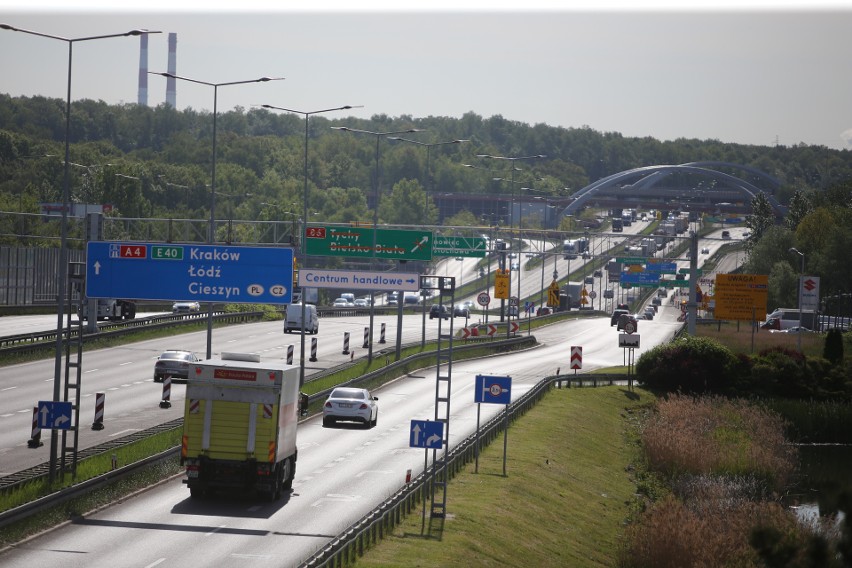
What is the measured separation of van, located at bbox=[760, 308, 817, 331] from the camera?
121 metres

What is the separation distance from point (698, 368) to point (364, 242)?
26529 mm

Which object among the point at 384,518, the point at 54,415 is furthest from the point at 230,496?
the point at 384,518

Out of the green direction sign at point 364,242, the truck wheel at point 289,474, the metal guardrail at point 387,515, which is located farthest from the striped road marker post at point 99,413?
the green direction sign at point 364,242

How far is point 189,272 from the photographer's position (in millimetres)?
44281

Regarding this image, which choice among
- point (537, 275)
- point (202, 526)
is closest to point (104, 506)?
point (202, 526)

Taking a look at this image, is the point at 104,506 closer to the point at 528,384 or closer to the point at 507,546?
the point at 507,546

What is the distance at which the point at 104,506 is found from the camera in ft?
113

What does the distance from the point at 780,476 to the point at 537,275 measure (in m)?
135

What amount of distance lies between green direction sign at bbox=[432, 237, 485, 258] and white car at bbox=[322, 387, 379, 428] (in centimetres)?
2339

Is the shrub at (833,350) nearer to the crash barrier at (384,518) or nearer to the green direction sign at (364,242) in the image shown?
the green direction sign at (364,242)

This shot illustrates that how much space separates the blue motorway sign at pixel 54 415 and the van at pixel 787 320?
95.8m

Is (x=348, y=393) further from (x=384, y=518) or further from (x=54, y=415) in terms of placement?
(x=384, y=518)

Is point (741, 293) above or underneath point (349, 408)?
above

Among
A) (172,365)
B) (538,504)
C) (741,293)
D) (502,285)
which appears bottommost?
(538,504)
